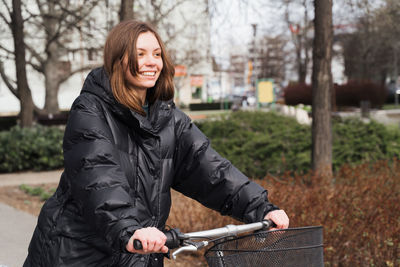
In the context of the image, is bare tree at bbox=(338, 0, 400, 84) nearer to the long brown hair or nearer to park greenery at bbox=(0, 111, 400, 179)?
park greenery at bbox=(0, 111, 400, 179)

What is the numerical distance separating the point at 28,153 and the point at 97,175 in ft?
34.7

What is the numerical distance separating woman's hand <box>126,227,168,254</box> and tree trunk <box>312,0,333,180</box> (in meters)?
5.25

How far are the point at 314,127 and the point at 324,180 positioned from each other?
1.69 metres

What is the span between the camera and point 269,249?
180 centimetres

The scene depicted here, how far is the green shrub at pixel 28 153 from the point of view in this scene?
11.8m

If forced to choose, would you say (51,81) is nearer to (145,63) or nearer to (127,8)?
(127,8)

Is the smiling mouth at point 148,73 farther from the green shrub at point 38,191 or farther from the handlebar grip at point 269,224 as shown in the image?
the green shrub at point 38,191

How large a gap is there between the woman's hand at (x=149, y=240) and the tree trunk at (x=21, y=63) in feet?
40.3

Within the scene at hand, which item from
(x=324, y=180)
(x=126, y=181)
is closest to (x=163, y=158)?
(x=126, y=181)

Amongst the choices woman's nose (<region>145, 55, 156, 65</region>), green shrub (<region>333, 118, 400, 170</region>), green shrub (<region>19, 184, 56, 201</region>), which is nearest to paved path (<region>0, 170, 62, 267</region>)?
green shrub (<region>19, 184, 56, 201</region>)

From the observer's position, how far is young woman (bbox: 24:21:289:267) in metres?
2.03

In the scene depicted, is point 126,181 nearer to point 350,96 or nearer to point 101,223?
point 101,223

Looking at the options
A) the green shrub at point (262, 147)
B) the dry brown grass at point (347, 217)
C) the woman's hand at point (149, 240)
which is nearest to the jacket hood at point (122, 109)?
the woman's hand at point (149, 240)

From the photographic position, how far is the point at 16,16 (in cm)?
1298
